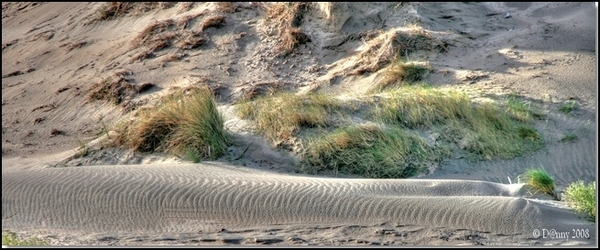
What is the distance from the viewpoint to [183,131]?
33.6 feet

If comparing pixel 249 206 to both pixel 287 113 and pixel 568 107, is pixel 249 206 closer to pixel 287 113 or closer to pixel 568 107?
pixel 287 113

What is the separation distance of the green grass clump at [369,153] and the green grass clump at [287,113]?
29 cm

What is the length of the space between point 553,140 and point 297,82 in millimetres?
3588

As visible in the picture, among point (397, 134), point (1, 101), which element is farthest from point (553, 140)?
point (1, 101)

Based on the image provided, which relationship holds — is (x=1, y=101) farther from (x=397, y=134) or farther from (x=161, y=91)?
(x=397, y=134)

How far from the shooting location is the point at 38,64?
14.6 meters

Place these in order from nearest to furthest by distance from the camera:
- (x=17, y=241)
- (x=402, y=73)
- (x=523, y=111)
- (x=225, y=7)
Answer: (x=17, y=241), (x=523, y=111), (x=402, y=73), (x=225, y=7)

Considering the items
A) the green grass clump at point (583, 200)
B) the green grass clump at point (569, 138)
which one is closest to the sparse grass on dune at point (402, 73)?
the green grass clump at point (569, 138)

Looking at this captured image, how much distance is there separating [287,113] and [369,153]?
1180 mm

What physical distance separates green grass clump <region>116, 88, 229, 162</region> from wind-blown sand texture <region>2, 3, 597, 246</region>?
22 cm

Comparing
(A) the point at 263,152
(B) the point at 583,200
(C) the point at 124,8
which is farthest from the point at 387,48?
(B) the point at 583,200

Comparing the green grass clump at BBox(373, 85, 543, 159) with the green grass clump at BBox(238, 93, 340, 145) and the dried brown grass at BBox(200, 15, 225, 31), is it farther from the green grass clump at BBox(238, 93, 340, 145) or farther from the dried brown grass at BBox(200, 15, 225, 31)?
the dried brown grass at BBox(200, 15, 225, 31)

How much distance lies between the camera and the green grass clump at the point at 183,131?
1020 centimetres

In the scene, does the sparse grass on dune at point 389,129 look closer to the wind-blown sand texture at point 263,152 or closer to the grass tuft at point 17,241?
the wind-blown sand texture at point 263,152
